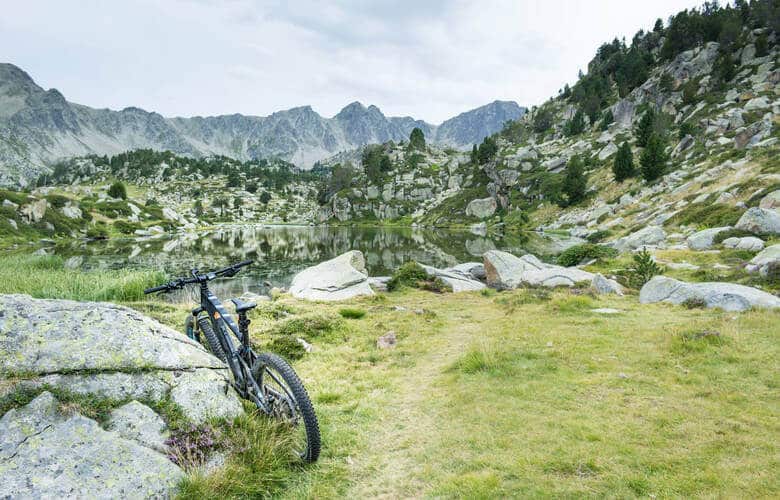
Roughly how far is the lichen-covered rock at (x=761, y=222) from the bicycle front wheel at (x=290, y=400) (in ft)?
107

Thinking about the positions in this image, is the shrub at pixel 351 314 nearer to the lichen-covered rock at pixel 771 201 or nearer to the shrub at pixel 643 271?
Answer: the shrub at pixel 643 271

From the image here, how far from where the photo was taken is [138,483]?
4.98m

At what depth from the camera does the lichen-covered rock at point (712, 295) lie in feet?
43.1

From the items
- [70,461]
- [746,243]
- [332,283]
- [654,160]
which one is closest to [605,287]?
[746,243]

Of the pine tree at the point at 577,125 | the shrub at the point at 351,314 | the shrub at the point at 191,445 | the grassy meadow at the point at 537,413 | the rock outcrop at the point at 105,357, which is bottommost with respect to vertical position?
the shrub at the point at 351,314

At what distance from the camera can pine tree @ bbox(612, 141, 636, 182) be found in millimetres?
76844

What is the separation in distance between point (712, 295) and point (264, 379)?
54.4 feet

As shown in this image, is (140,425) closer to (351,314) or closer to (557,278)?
(351,314)

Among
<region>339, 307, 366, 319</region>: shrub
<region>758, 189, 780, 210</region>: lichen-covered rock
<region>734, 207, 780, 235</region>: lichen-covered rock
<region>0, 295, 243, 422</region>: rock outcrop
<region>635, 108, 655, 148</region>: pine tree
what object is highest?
<region>635, 108, 655, 148</region>: pine tree

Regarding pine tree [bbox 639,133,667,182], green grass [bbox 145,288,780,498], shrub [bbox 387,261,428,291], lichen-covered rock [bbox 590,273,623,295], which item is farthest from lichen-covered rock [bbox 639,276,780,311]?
pine tree [bbox 639,133,667,182]

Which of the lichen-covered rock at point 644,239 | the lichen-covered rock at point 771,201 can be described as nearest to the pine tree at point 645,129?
the lichen-covered rock at point 644,239

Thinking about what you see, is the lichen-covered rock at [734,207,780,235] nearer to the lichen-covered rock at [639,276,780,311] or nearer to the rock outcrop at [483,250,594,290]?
the rock outcrop at [483,250,594,290]

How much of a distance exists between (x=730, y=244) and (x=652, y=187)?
4639cm

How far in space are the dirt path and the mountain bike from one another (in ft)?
3.59
